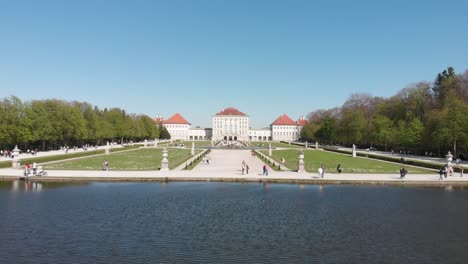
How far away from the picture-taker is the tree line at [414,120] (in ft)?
148

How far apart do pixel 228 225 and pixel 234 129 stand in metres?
148

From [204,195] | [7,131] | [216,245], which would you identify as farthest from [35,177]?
[7,131]

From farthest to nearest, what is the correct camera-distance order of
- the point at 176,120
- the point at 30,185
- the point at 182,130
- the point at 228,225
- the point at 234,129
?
the point at 176,120, the point at 182,130, the point at 234,129, the point at 30,185, the point at 228,225

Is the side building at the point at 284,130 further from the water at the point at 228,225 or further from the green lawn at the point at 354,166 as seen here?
the water at the point at 228,225

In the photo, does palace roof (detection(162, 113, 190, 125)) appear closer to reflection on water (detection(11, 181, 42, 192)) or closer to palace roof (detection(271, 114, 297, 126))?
palace roof (detection(271, 114, 297, 126))

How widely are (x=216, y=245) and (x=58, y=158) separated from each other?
3296cm

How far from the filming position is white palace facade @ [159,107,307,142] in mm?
161750

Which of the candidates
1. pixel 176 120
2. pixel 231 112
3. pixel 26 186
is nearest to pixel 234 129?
pixel 231 112

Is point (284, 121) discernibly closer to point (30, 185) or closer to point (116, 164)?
point (116, 164)

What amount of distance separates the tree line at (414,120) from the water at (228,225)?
26478 mm

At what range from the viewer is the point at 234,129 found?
162 m

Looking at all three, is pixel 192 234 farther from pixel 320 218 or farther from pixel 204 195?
pixel 204 195

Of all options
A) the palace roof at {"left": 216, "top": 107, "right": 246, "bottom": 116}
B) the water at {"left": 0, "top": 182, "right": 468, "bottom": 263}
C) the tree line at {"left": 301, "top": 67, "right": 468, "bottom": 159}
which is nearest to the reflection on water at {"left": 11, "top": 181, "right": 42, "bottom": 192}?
the water at {"left": 0, "top": 182, "right": 468, "bottom": 263}

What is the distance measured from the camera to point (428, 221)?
15.0 metres
